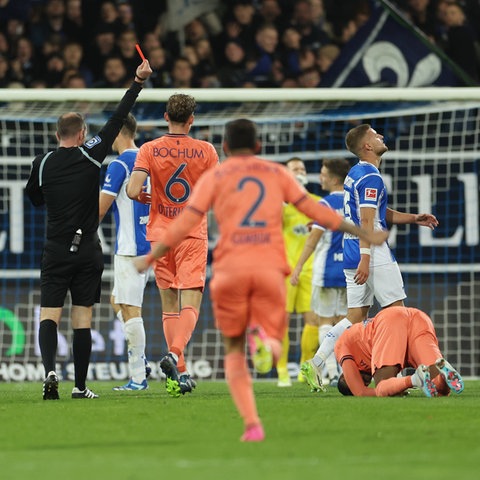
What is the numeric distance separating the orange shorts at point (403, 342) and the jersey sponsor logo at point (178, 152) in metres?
1.80

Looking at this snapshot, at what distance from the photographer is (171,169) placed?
9.98m

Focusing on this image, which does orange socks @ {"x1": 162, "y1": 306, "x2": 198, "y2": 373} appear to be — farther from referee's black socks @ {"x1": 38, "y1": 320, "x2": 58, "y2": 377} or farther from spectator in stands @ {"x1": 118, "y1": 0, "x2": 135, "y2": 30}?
spectator in stands @ {"x1": 118, "y1": 0, "x2": 135, "y2": 30}

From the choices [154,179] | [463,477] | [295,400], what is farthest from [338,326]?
[463,477]

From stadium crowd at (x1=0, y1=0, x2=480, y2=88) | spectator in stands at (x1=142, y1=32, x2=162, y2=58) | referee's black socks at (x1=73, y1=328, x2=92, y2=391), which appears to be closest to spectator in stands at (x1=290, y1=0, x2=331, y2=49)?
stadium crowd at (x1=0, y1=0, x2=480, y2=88)

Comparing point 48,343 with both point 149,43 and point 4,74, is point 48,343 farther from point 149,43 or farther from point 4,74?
point 149,43

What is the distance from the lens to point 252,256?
6.80 metres

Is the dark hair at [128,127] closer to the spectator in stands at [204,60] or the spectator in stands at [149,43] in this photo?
the spectator in stands at [204,60]

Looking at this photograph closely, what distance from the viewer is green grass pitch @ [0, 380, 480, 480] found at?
18.7 ft

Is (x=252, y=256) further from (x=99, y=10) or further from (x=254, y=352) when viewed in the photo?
(x=99, y=10)

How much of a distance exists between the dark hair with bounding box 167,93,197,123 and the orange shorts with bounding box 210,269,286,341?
3.36 meters

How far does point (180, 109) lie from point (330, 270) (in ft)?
10.1

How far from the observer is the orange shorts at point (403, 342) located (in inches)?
388

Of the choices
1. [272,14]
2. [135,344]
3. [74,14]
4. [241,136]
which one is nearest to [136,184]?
[135,344]

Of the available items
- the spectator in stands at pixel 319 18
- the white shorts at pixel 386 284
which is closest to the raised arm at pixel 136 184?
the white shorts at pixel 386 284
